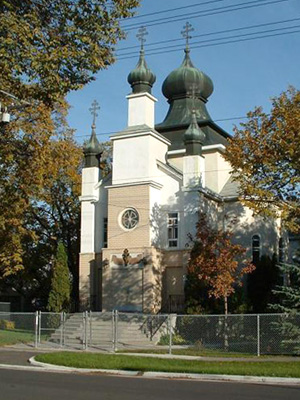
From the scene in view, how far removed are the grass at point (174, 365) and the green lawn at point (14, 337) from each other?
25.5ft

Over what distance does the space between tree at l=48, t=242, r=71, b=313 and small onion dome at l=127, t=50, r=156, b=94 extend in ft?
32.0

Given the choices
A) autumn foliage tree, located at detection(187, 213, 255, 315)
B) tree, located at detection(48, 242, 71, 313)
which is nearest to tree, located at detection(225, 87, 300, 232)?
autumn foliage tree, located at detection(187, 213, 255, 315)

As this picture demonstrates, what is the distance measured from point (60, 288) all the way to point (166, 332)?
7.87 meters

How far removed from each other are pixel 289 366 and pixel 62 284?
17.4m

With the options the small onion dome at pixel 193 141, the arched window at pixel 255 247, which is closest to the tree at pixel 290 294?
the arched window at pixel 255 247

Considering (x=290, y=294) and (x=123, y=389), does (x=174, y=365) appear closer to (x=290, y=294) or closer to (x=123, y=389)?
(x=123, y=389)

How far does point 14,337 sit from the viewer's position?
27797 millimetres

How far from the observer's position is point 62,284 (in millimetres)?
31844

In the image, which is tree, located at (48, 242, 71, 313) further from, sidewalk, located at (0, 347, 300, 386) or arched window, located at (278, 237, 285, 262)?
arched window, located at (278, 237, 285, 262)

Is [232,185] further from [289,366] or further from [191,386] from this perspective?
[191,386]

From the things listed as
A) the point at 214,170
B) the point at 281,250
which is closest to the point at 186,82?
the point at 214,170

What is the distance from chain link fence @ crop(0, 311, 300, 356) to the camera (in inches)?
821

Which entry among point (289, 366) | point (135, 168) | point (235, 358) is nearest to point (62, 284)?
point (135, 168)

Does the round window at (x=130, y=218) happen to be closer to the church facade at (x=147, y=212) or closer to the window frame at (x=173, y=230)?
the church facade at (x=147, y=212)
